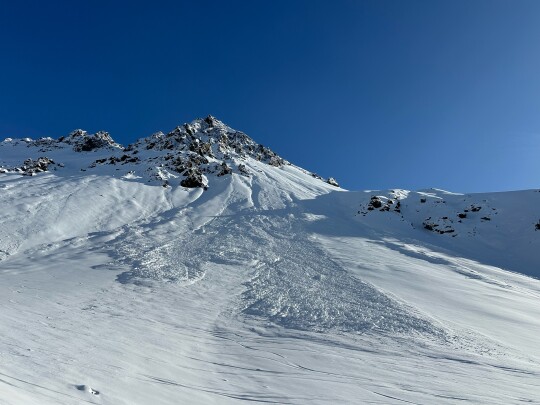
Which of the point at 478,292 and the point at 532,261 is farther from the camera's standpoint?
the point at 532,261

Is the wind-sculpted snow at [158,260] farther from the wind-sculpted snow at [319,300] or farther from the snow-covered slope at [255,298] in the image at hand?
the wind-sculpted snow at [319,300]

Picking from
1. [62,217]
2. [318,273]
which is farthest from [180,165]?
[318,273]

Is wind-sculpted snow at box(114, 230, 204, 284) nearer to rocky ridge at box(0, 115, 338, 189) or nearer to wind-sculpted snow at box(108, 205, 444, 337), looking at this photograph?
wind-sculpted snow at box(108, 205, 444, 337)

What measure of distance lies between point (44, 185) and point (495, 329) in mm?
30419

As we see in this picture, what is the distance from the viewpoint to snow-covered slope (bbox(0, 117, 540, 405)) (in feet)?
24.7

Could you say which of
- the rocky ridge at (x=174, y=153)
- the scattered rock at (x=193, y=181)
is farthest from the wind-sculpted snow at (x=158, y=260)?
the rocky ridge at (x=174, y=153)

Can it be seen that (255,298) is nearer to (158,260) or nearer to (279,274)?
(279,274)

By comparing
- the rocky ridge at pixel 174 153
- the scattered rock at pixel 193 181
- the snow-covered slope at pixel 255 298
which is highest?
the rocky ridge at pixel 174 153

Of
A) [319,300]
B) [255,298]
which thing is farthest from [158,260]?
[319,300]

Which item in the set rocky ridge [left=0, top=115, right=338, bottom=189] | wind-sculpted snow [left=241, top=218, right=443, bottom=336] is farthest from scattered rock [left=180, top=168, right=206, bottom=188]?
wind-sculpted snow [left=241, top=218, right=443, bottom=336]

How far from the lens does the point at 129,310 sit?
11320mm

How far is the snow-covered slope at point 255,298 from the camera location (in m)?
7.54

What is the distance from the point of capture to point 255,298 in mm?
13102

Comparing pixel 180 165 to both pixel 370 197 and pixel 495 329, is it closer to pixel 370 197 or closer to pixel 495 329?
pixel 370 197
